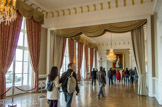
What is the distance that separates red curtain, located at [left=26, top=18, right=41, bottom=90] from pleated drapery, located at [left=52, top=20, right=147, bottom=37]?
4.32 ft

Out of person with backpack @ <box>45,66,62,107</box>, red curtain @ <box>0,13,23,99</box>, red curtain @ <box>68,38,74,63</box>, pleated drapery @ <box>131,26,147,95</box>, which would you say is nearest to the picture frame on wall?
red curtain @ <box>68,38,74,63</box>

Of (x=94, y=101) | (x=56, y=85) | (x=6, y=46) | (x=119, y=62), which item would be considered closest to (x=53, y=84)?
(x=56, y=85)

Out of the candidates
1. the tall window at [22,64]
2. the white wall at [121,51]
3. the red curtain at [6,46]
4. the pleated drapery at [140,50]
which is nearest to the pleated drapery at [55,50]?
the tall window at [22,64]

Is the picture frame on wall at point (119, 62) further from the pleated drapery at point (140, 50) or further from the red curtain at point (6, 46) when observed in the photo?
the red curtain at point (6, 46)

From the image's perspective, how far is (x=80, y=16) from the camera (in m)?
8.68

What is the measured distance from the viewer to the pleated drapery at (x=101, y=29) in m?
7.63

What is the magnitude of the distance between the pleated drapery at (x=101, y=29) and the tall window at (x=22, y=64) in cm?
201

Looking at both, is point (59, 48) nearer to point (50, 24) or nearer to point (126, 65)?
point (50, 24)

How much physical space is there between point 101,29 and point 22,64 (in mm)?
4633

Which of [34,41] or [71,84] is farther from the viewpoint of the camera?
[34,41]

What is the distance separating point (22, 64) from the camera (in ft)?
26.2

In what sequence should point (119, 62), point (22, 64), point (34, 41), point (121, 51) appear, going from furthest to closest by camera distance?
point (121, 51), point (119, 62), point (34, 41), point (22, 64)

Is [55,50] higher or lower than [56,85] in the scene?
higher

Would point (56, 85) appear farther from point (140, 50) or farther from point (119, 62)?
point (119, 62)
